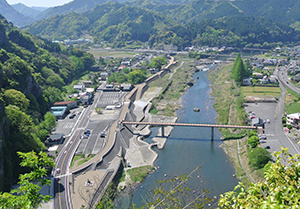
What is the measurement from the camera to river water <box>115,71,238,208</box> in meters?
26.8

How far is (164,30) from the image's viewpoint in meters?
148

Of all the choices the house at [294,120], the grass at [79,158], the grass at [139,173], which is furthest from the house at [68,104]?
the house at [294,120]

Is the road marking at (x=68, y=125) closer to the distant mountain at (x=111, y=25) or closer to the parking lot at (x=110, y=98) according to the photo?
the parking lot at (x=110, y=98)

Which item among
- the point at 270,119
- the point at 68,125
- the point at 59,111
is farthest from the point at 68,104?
the point at 270,119

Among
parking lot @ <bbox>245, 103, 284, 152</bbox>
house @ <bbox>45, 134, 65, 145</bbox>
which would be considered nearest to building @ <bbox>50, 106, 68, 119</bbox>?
house @ <bbox>45, 134, 65, 145</bbox>

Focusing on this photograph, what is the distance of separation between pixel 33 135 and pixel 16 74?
1878 centimetres

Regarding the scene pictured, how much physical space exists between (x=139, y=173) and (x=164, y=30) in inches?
5145

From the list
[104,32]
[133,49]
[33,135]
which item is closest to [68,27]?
[104,32]

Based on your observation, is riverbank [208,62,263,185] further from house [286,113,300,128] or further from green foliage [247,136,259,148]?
house [286,113,300,128]

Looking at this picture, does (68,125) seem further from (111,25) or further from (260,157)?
(111,25)

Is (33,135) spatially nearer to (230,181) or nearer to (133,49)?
Answer: (230,181)

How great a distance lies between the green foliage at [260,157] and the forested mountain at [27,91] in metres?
27.4

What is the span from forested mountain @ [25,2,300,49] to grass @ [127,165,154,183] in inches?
4150

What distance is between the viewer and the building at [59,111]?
44350 mm
